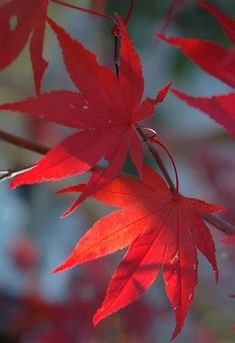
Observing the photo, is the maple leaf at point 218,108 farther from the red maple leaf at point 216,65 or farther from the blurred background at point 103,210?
the blurred background at point 103,210

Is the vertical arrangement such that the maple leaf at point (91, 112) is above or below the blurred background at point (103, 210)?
above

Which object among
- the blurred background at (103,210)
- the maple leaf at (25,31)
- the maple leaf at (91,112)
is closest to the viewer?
the maple leaf at (91,112)

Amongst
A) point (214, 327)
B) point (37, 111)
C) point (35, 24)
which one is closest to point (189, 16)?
point (214, 327)

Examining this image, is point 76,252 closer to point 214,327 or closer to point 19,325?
point 19,325

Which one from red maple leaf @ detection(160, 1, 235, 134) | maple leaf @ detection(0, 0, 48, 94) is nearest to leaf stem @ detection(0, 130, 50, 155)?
maple leaf @ detection(0, 0, 48, 94)

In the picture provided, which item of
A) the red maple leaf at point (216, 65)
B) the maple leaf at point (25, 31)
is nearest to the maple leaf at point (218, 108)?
the red maple leaf at point (216, 65)

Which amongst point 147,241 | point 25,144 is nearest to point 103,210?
point 25,144

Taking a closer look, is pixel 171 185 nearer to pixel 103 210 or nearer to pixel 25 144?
pixel 25 144
